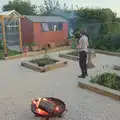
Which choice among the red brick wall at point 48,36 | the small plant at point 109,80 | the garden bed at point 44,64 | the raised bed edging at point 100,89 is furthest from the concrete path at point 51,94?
the red brick wall at point 48,36

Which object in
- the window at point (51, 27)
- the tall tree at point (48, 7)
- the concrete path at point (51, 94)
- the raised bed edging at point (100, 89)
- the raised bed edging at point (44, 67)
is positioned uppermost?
the tall tree at point (48, 7)

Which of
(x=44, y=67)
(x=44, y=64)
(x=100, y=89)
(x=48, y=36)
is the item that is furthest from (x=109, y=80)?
Answer: (x=48, y=36)

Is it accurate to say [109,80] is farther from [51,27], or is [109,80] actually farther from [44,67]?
[51,27]

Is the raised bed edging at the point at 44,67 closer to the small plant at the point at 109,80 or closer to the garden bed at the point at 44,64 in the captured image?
the garden bed at the point at 44,64

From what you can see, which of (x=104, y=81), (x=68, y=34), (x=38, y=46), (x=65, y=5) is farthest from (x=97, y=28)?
(x=65, y=5)

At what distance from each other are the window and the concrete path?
563cm

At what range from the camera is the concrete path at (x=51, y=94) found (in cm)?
458

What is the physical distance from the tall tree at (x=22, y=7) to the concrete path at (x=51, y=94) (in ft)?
51.4

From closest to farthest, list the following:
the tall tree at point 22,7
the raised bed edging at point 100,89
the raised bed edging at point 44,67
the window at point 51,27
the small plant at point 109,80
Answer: the raised bed edging at point 100,89 → the small plant at point 109,80 → the raised bed edging at point 44,67 → the window at point 51,27 → the tall tree at point 22,7

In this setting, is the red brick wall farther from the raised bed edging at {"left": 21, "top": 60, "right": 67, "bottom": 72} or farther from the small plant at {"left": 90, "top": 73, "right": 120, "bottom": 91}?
the small plant at {"left": 90, "top": 73, "right": 120, "bottom": 91}

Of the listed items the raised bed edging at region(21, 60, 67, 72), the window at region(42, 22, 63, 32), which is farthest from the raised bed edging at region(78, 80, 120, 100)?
the window at region(42, 22, 63, 32)

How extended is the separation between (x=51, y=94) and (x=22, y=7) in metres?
19.3

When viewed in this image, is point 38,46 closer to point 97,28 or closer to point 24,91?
point 97,28

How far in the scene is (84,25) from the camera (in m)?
15.4
